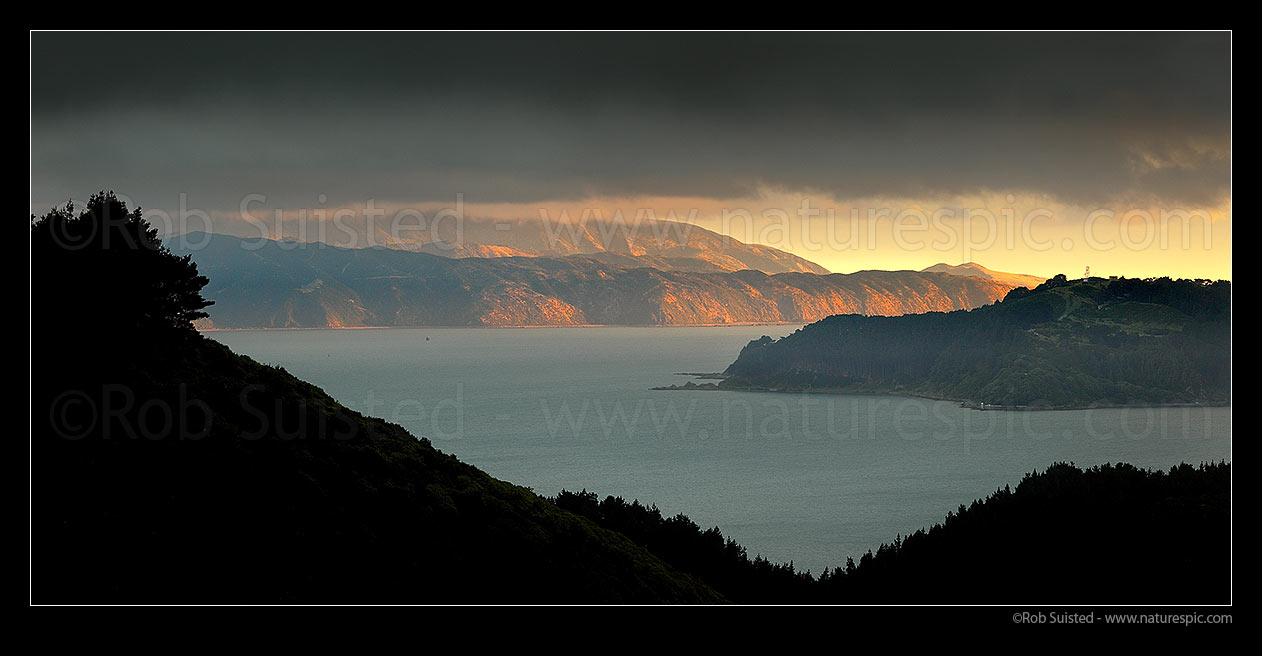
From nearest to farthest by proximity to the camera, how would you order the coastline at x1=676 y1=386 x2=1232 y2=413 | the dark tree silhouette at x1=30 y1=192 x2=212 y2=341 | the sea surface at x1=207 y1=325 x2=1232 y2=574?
the dark tree silhouette at x1=30 y1=192 x2=212 y2=341 → the sea surface at x1=207 y1=325 x2=1232 y2=574 → the coastline at x1=676 y1=386 x2=1232 y2=413

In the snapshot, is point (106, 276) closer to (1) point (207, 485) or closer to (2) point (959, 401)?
(1) point (207, 485)

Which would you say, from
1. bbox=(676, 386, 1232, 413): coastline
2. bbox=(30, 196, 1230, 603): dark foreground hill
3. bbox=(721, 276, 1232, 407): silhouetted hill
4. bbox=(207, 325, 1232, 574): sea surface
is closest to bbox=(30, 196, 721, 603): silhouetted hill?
bbox=(30, 196, 1230, 603): dark foreground hill

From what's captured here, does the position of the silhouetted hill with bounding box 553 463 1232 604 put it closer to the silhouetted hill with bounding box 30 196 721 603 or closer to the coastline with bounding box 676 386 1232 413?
the silhouetted hill with bounding box 30 196 721 603

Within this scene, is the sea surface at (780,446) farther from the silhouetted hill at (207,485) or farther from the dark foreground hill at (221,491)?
the silhouetted hill at (207,485)

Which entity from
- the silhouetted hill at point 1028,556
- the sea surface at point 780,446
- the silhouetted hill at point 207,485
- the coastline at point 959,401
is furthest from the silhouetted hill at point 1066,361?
the silhouetted hill at point 207,485
